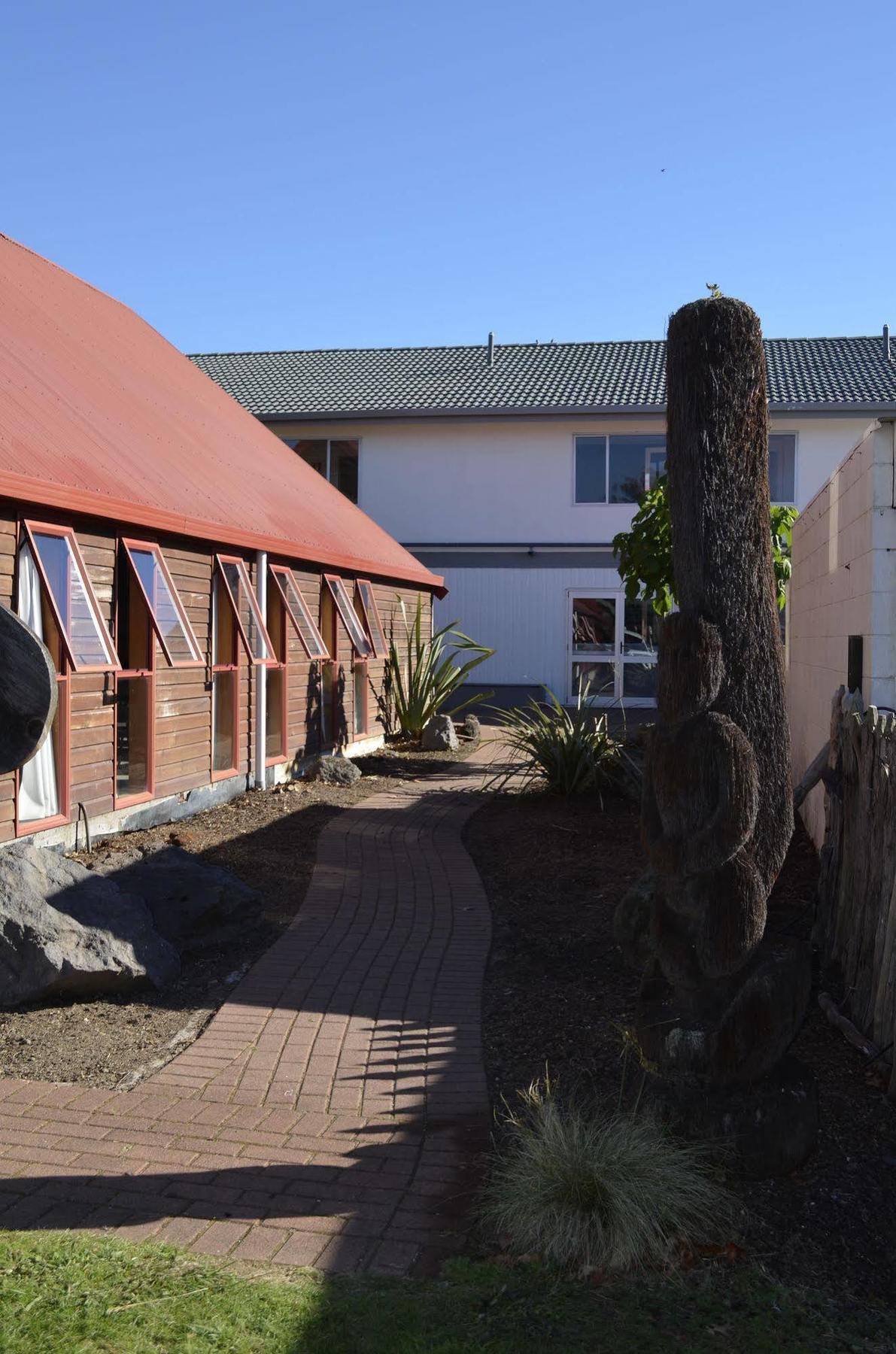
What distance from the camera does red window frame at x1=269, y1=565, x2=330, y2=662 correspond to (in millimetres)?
13109

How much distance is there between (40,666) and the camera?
1574mm

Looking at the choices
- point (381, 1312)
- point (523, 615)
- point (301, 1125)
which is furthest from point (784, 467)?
point (381, 1312)

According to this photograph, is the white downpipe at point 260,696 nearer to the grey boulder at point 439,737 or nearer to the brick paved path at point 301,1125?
the grey boulder at point 439,737

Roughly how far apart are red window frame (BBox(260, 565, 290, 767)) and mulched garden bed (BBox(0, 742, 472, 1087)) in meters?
1.42

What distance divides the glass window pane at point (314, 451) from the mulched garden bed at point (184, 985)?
16.6 metres

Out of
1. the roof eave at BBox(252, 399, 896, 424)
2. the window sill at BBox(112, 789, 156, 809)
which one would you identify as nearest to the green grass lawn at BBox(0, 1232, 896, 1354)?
the window sill at BBox(112, 789, 156, 809)

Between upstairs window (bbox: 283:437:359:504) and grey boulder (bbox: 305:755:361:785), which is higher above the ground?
upstairs window (bbox: 283:437:359:504)

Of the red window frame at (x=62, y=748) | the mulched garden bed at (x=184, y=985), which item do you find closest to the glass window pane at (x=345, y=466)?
the mulched garden bed at (x=184, y=985)

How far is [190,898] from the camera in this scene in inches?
276

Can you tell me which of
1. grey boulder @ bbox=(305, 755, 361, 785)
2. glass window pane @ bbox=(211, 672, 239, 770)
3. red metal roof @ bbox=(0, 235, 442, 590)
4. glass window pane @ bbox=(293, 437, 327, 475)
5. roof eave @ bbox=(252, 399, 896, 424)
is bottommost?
grey boulder @ bbox=(305, 755, 361, 785)

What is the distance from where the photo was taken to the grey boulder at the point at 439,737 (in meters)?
17.5

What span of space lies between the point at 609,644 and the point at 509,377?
745 cm

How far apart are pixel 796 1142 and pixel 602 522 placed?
22.0 meters

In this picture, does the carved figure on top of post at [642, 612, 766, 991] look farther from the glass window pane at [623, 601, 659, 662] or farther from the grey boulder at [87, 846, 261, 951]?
the glass window pane at [623, 601, 659, 662]
